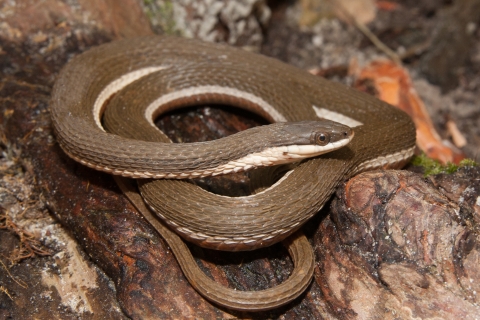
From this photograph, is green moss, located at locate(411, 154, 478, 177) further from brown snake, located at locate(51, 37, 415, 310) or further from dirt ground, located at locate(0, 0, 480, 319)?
dirt ground, located at locate(0, 0, 480, 319)

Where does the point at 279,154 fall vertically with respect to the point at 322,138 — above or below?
below

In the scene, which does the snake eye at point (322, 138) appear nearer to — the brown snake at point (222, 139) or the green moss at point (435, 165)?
the brown snake at point (222, 139)

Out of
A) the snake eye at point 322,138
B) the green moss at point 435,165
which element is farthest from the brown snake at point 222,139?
the green moss at point 435,165

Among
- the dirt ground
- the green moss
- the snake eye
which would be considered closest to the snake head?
the snake eye

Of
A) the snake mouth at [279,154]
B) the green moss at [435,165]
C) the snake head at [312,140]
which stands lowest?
the green moss at [435,165]

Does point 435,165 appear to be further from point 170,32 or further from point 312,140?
point 170,32

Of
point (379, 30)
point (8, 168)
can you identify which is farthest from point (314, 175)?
point (379, 30)

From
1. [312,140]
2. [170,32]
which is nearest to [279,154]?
[312,140]
